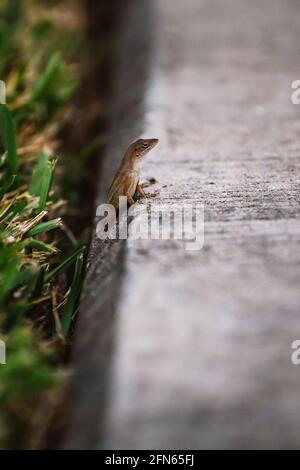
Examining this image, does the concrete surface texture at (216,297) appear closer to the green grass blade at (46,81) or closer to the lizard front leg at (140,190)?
the lizard front leg at (140,190)

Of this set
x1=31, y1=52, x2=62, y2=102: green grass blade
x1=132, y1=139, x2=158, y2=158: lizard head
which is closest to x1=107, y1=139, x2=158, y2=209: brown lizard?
x1=132, y1=139, x2=158, y2=158: lizard head

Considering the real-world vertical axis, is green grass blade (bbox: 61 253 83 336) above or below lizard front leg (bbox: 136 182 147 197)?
below

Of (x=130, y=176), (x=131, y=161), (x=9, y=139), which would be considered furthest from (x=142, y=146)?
(x=9, y=139)

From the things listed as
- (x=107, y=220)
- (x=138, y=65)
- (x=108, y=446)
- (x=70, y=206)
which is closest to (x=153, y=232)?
(x=107, y=220)

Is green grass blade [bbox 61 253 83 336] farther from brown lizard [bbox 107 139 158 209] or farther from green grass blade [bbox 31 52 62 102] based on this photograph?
green grass blade [bbox 31 52 62 102]

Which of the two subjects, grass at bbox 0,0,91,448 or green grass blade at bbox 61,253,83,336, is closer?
grass at bbox 0,0,91,448

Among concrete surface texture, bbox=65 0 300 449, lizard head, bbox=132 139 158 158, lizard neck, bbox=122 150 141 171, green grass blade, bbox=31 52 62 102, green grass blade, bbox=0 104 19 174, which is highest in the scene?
green grass blade, bbox=31 52 62 102

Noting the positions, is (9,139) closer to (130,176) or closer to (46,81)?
(130,176)
